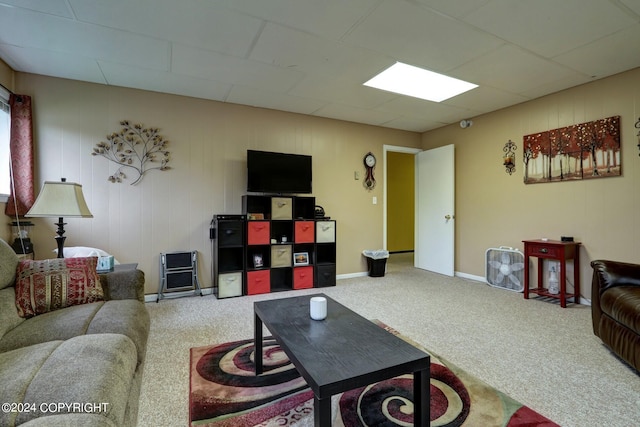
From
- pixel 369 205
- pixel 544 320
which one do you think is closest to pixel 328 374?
pixel 544 320

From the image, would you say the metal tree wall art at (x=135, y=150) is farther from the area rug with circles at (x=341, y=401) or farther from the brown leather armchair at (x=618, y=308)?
the brown leather armchair at (x=618, y=308)

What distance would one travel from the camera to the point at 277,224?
14.1ft

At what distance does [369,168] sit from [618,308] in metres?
3.45

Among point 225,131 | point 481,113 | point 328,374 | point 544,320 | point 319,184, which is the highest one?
point 481,113

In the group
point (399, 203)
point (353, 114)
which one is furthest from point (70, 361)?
point (399, 203)

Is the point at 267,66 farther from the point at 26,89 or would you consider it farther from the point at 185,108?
the point at 26,89

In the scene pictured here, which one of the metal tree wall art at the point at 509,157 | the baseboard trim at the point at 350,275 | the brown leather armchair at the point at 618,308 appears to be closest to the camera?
the brown leather armchair at the point at 618,308

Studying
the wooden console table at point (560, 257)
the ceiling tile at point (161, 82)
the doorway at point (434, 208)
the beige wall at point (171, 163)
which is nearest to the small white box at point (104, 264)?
the beige wall at point (171, 163)

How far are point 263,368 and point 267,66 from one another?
2663 mm

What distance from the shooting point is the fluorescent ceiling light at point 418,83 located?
314 cm

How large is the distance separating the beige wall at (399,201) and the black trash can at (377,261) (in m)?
2.85

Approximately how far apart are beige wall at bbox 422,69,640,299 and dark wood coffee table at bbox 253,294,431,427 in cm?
326

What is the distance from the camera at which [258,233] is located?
3816mm

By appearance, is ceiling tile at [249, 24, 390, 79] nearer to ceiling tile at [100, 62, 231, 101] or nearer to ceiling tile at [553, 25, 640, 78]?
ceiling tile at [100, 62, 231, 101]
